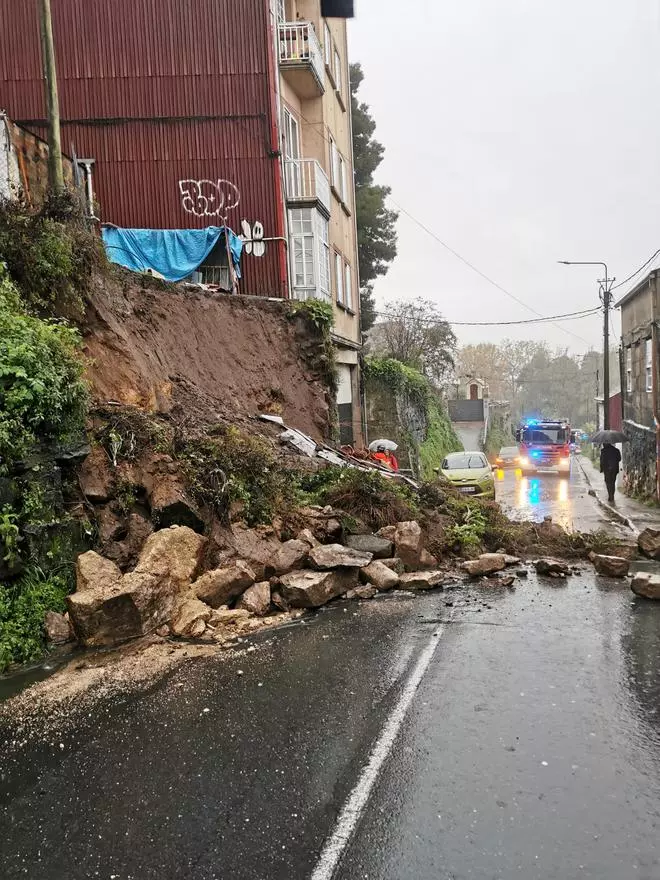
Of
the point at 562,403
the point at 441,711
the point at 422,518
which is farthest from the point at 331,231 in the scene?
the point at 562,403

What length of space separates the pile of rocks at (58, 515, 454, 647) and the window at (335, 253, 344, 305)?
41.2 ft

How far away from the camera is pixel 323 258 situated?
18.1m

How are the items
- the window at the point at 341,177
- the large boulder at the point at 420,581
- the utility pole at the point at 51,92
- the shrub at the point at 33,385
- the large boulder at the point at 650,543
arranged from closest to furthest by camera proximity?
the shrub at the point at 33,385 < the large boulder at the point at 420,581 < the large boulder at the point at 650,543 < the utility pole at the point at 51,92 < the window at the point at 341,177

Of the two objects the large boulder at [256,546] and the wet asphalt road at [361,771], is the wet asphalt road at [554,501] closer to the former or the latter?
the large boulder at [256,546]

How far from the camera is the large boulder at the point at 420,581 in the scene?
8618 millimetres

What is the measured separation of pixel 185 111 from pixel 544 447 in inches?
833

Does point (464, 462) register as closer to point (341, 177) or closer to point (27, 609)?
point (341, 177)

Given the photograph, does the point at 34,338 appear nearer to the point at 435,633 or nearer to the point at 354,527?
the point at 354,527

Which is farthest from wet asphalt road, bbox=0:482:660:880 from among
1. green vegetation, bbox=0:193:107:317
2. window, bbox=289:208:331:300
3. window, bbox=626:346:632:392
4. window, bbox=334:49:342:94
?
window, bbox=334:49:342:94

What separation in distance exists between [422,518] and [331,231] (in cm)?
1267

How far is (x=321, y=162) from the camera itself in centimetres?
1972

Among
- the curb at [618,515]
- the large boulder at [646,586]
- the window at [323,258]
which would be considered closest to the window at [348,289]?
the window at [323,258]

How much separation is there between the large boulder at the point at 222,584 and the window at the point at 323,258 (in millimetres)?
11735

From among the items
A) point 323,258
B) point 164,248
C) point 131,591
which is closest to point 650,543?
point 131,591
